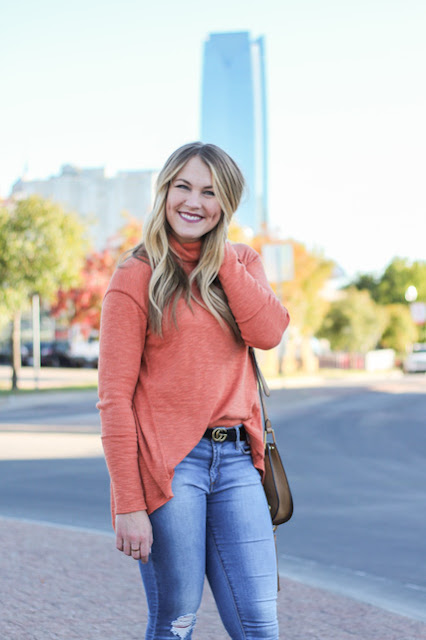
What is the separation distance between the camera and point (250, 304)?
262 cm

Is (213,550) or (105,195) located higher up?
(105,195)

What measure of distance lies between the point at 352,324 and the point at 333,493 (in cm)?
5412

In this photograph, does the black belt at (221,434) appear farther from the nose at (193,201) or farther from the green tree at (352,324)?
the green tree at (352,324)

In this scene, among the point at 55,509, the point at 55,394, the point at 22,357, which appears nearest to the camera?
the point at 55,509

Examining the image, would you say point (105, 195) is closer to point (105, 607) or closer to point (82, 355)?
point (82, 355)

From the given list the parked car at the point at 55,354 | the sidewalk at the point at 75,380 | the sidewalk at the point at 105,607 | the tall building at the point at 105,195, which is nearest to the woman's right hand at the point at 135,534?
the sidewalk at the point at 105,607

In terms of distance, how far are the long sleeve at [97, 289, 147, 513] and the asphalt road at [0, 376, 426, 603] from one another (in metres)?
3.23

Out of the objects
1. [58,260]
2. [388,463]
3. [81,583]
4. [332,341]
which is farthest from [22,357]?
[81,583]

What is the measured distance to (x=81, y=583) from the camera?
5.12m

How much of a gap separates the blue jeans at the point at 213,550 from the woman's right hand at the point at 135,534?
38mm

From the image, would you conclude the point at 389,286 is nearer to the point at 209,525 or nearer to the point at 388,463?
the point at 388,463

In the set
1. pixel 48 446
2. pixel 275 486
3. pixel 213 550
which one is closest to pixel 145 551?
pixel 213 550

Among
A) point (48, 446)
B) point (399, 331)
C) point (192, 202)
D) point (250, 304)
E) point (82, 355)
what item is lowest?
point (48, 446)

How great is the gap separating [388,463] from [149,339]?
9379 millimetres
